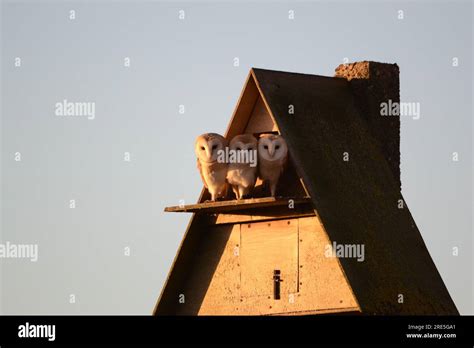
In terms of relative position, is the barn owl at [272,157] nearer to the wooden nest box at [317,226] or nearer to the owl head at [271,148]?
the owl head at [271,148]

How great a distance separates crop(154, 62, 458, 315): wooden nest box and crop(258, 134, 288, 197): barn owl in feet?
0.93

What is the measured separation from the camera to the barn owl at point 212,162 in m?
37.7

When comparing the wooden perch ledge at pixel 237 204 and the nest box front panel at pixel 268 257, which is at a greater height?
the wooden perch ledge at pixel 237 204

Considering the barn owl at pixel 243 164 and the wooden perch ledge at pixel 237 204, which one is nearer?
the wooden perch ledge at pixel 237 204

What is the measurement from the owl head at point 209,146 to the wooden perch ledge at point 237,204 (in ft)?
2.74

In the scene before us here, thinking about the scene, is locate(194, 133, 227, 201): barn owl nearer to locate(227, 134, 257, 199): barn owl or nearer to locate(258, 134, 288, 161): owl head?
locate(227, 134, 257, 199): barn owl

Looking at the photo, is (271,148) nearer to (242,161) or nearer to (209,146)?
(242,161)

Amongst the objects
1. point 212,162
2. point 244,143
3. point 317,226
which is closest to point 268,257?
point 317,226

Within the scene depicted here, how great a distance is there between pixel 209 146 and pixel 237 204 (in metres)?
1.14

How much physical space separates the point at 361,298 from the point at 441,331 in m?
1.52

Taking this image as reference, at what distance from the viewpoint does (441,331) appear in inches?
1423

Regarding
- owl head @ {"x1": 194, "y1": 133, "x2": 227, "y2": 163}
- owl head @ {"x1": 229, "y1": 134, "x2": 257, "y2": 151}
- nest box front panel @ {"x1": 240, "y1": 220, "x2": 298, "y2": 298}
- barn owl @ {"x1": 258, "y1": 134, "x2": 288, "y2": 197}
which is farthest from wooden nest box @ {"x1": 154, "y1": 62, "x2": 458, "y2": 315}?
owl head @ {"x1": 194, "y1": 133, "x2": 227, "y2": 163}

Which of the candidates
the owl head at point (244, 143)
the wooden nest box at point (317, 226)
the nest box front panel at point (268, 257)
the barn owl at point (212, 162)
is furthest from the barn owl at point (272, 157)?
the nest box front panel at point (268, 257)

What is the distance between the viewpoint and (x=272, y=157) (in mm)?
37375
